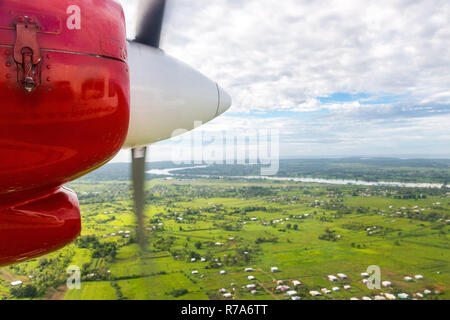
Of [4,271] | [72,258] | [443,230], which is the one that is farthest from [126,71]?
[443,230]

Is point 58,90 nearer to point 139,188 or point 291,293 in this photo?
point 139,188

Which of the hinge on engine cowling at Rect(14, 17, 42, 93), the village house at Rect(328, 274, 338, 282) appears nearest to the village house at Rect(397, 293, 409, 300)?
the village house at Rect(328, 274, 338, 282)

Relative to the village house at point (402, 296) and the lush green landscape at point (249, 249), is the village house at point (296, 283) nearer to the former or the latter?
the lush green landscape at point (249, 249)

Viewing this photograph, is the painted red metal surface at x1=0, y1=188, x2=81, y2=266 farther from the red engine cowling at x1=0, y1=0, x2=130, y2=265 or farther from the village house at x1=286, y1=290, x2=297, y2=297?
the village house at x1=286, y1=290, x2=297, y2=297

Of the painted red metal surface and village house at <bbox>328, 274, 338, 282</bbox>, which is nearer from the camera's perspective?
the painted red metal surface

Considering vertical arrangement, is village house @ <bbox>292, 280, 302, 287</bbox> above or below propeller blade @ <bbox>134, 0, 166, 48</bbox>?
below

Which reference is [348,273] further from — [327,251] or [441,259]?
[441,259]

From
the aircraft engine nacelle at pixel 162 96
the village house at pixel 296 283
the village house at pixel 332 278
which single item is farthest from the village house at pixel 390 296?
the aircraft engine nacelle at pixel 162 96

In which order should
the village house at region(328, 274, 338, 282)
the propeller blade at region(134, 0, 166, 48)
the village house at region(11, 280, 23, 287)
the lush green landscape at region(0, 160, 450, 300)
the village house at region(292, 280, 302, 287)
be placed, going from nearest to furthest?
1. the propeller blade at region(134, 0, 166, 48)
2. the village house at region(11, 280, 23, 287)
3. the lush green landscape at region(0, 160, 450, 300)
4. the village house at region(292, 280, 302, 287)
5. the village house at region(328, 274, 338, 282)
